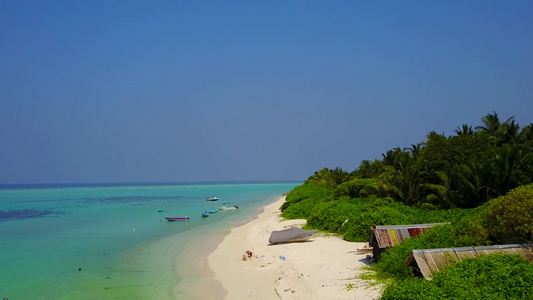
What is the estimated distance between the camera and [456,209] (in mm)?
21516

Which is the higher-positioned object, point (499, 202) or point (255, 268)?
point (499, 202)

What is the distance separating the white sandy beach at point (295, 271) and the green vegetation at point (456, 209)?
4.00ft

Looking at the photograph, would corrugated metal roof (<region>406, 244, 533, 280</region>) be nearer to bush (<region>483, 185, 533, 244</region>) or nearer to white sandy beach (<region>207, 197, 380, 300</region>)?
bush (<region>483, 185, 533, 244</region>)

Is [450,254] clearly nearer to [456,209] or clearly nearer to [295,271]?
[295,271]

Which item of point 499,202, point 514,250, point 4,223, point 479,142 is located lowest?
point 4,223

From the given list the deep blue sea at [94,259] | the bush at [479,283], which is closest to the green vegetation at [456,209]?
the bush at [479,283]

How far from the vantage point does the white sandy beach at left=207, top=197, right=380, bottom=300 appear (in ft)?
41.9

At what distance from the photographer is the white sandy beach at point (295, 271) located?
12781 mm

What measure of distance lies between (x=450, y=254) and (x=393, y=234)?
4.29 meters

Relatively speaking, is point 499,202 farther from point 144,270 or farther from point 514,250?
point 144,270

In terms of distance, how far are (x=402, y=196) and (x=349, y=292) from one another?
17.4 metres

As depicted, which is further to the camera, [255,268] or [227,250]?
[227,250]

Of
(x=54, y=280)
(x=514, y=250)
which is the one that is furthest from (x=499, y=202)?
(x=54, y=280)

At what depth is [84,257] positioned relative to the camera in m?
23.1
